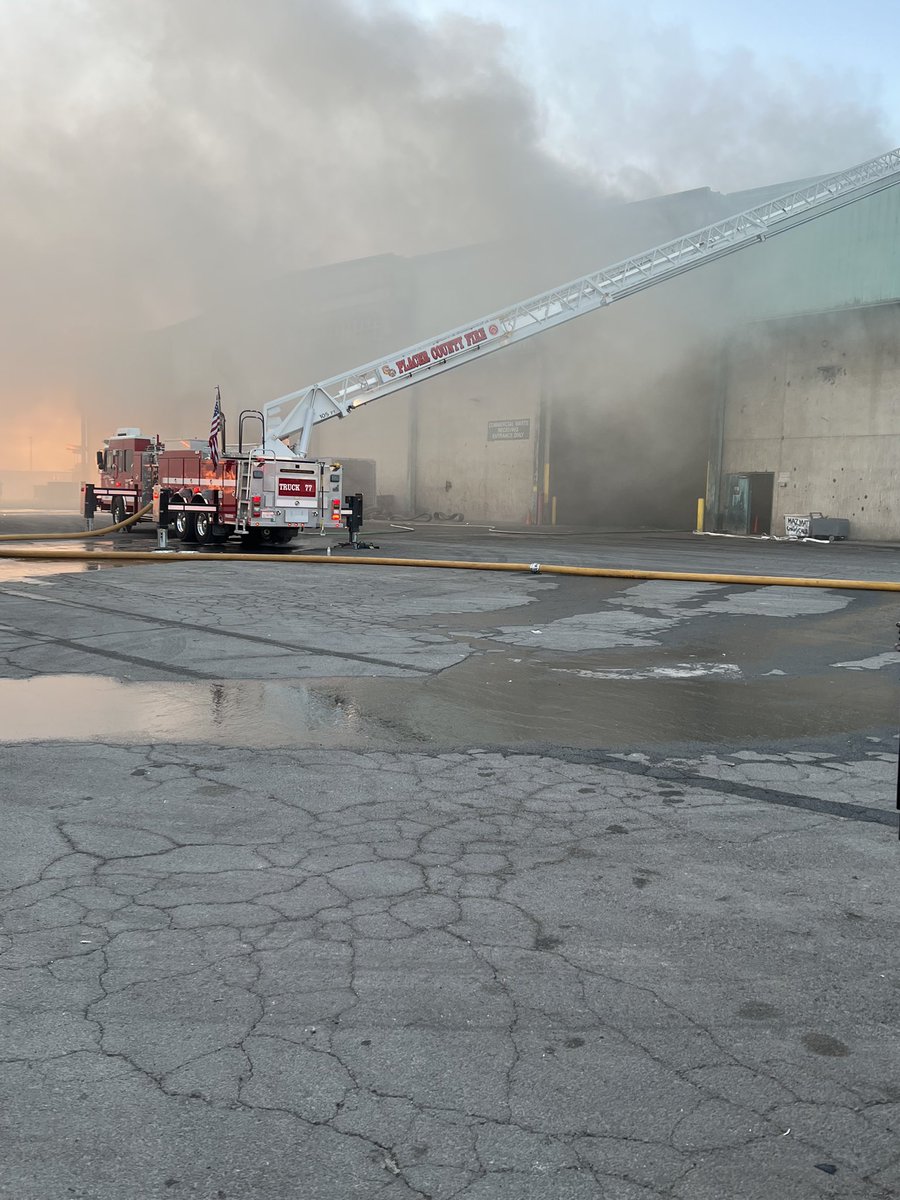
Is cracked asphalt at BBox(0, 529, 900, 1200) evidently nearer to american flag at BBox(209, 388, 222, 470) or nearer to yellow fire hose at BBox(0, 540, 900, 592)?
yellow fire hose at BBox(0, 540, 900, 592)

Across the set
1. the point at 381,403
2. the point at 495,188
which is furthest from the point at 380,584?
the point at 381,403

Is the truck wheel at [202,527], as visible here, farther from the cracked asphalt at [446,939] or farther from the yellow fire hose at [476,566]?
the cracked asphalt at [446,939]

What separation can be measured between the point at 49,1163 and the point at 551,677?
4.80 metres

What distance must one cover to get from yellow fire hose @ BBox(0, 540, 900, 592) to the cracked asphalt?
5.51 metres

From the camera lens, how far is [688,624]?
873cm

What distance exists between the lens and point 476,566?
12992mm

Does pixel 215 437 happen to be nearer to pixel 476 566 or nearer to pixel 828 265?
pixel 476 566

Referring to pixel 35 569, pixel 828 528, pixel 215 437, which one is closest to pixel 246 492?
pixel 215 437

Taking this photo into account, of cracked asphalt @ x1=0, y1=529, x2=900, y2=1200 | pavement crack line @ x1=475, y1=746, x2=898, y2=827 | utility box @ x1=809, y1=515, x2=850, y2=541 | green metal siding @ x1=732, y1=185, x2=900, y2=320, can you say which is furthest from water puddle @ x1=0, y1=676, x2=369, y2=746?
green metal siding @ x1=732, y1=185, x2=900, y2=320

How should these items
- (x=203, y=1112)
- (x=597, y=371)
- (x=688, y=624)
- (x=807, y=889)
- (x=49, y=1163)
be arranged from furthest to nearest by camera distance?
(x=597, y=371)
(x=688, y=624)
(x=807, y=889)
(x=203, y=1112)
(x=49, y=1163)

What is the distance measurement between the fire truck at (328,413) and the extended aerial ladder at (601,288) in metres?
0.02

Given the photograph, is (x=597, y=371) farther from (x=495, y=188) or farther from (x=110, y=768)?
(x=110, y=768)

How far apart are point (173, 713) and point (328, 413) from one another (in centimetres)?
1452

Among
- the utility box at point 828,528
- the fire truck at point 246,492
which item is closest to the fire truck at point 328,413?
the fire truck at point 246,492
